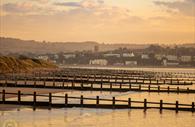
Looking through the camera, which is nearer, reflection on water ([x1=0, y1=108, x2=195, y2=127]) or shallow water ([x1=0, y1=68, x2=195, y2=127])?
shallow water ([x1=0, y1=68, x2=195, y2=127])

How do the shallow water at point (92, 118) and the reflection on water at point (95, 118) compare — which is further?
the reflection on water at point (95, 118)

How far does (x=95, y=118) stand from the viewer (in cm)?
3281

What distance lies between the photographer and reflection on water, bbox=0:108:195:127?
1171 inches

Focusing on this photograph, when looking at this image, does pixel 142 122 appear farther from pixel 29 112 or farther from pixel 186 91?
pixel 186 91

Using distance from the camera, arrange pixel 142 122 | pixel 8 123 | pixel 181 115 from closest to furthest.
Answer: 1. pixel 8 123
2. pixel 142 122
3. pixel 181 115

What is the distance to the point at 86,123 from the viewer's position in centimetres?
3027

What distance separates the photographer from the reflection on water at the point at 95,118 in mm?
29734

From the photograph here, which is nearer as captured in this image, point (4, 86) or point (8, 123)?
point (8, 123)

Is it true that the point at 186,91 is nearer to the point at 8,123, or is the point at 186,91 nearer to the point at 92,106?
the point at 92,106

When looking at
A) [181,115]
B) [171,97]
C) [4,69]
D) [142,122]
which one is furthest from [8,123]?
[4,69]

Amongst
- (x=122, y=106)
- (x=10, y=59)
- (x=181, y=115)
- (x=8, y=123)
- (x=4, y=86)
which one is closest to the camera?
(x=8, y=123)

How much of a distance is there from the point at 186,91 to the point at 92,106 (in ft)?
85.7

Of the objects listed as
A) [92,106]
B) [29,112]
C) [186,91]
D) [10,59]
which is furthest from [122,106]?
[10,59]

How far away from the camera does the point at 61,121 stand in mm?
30516
